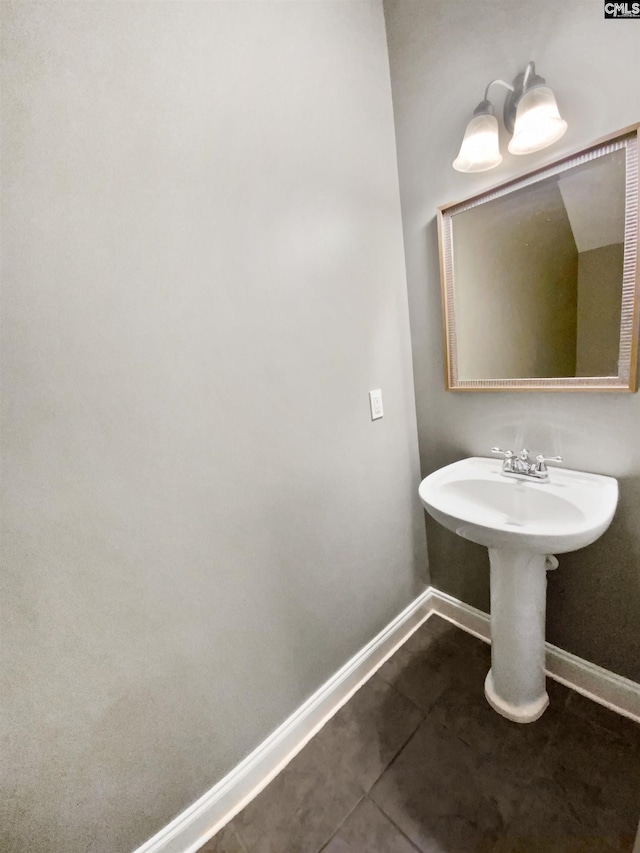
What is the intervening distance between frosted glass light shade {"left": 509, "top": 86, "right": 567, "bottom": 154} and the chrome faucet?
0.92m

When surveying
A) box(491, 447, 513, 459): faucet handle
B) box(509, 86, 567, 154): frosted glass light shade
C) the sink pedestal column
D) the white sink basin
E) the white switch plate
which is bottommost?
the sink pedestal column

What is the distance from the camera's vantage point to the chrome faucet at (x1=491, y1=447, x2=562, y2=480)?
1.04 m

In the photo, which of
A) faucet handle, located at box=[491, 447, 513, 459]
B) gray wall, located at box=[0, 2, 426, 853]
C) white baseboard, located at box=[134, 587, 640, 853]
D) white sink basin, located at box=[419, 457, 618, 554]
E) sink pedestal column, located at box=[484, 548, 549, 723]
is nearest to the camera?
gray wall, located at box=[0, 2, 426, 853]

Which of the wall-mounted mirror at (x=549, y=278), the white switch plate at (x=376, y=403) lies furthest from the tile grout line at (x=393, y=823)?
the wall-mounted mirror at (x=549, y=278)

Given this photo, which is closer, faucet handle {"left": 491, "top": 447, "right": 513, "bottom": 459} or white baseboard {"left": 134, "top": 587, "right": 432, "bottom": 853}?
white baseboard {"left": 134, "top": 587, "right": 432, "bottom": 853}

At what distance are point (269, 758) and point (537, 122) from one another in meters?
2.02

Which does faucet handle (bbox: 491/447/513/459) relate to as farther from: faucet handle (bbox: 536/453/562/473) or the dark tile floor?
the dark tile floor

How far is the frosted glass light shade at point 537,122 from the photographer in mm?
825

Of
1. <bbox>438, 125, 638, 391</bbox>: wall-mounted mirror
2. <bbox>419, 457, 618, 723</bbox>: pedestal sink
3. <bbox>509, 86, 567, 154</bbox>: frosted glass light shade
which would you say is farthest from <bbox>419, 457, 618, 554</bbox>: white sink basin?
<bbox>509, 86, 567, 154</bbox>: frosted glass light shade

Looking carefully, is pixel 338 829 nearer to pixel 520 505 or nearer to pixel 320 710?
pixel 320 710

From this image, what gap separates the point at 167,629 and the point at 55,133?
1.11 meters

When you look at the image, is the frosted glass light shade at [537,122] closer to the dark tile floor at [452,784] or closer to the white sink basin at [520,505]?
the white sink basin at [520,505]

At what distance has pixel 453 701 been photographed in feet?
3.80

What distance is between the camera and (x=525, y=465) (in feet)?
3.51
